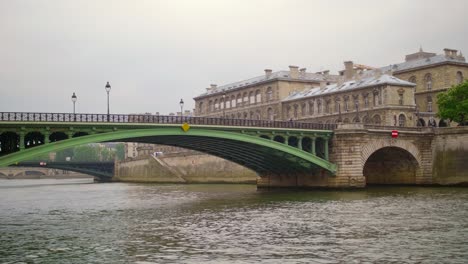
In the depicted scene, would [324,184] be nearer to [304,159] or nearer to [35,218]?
[304,159]

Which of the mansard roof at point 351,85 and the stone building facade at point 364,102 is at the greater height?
the mansard roof at point 351,85

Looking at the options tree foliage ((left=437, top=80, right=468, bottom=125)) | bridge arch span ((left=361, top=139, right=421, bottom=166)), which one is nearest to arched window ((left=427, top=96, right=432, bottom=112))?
tree foliage ((left=437, top=80, right=468, bottom=125))

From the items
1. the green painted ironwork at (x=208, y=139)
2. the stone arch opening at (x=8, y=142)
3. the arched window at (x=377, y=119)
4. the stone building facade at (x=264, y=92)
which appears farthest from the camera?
the stone building facade at (x=264, y=92)

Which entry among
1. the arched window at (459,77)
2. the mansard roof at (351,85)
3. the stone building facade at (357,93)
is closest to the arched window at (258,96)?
the stone building facade at (357,93)

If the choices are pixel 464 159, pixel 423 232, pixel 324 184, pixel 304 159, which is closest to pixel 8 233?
pixel 423 232

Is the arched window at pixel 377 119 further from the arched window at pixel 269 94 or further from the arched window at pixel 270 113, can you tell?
the arched window at pixel 269 94

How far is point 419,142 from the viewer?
7081 cm

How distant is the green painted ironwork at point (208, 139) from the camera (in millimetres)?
45781

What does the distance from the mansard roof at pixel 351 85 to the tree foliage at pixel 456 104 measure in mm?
10520

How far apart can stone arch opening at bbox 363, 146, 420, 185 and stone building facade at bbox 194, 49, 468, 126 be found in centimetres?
554

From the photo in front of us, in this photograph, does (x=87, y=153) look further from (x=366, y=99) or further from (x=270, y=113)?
(x=366, y=99)

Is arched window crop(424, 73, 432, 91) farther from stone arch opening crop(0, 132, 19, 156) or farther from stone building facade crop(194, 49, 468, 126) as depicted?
stone arch opening crop(0, 132, 19, 156)

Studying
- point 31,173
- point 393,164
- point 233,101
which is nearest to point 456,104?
point 393,164

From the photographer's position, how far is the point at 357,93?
300ft
